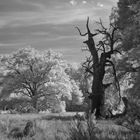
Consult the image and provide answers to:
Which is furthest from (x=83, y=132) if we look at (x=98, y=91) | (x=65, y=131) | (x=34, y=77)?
(x=34, y=77)

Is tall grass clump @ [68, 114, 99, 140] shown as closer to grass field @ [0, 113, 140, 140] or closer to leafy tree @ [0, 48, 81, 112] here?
grass field @ [0, 113, 140, 140]

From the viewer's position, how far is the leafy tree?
47281 mm

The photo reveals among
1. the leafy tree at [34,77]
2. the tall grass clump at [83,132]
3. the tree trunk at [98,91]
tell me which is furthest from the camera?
the leafy tree at [34,77]

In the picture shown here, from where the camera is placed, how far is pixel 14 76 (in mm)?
48281

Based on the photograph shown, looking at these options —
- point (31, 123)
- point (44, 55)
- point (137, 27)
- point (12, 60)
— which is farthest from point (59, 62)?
point (31, 123)

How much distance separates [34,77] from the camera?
48.6 meters

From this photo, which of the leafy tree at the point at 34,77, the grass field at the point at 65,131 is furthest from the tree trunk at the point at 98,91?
the leafy tree at the point at 34,77

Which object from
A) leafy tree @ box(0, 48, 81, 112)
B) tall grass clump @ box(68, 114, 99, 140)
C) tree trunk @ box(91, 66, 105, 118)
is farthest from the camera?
leafy tree @ box(0, 48, 81, 112)

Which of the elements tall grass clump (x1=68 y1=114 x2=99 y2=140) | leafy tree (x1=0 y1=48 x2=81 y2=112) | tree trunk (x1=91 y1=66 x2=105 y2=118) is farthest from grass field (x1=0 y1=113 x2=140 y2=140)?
leafy tree (x1=0 y1=48 x2=81 y2=112)

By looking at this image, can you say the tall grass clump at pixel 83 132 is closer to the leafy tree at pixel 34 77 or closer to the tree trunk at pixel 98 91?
the tree trunk at pixel 98 91

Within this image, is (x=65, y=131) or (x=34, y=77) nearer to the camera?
(x=65, y=131)

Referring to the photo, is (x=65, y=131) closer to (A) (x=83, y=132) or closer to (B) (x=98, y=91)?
(A) (x=83, y=132)

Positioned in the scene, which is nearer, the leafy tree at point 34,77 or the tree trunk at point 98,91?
the tree trunk at point 98,91

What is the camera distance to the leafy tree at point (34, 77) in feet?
155
